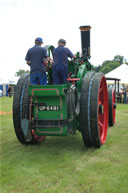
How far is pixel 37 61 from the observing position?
3844mm

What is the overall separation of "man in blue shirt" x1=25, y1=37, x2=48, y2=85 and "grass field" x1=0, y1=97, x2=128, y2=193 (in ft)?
4.12

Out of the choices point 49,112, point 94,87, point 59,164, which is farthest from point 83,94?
point 59,164

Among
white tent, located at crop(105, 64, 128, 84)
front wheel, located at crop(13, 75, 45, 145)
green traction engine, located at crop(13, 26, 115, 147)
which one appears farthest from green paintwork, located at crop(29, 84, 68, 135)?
white tent, located at crop(105, 64, 128, 84)

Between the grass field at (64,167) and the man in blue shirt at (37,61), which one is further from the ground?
the man in blue shirt at (37,61)

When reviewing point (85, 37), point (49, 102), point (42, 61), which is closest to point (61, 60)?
point (42, 61)

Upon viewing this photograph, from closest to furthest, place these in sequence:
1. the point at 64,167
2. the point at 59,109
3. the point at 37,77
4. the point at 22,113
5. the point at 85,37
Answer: the point at 64,167 → the point at 59,109 → the point at 22,113 → the point at 37,77 → the point at 85,37

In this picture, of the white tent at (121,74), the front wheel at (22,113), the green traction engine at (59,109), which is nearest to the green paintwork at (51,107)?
the green traction engine at (59,109)

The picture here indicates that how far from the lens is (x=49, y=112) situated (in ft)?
12.1

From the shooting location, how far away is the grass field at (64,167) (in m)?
2.56

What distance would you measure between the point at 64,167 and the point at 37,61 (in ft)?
5.93

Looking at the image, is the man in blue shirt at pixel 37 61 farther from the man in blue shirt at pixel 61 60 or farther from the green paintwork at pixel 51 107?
the green paintwork at pixel 51 107

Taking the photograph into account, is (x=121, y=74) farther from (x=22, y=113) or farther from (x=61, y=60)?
(x=22, y=113)

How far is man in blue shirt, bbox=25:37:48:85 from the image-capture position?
384 centimetres

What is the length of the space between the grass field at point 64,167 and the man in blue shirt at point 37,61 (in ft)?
4.12
